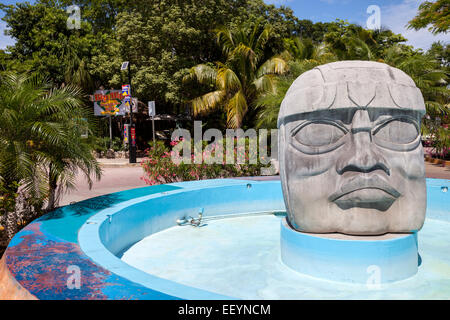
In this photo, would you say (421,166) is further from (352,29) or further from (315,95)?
(352,29)

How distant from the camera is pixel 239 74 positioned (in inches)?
792

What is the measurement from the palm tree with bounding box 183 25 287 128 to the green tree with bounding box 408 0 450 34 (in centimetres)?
677

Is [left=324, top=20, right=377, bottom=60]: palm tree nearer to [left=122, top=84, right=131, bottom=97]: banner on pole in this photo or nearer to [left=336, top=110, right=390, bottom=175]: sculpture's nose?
[left=122, top=84, right=131, bottom=97]: banner on pole

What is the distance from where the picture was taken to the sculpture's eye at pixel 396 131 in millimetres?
5105

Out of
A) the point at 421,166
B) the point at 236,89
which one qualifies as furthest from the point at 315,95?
the point at 236,89

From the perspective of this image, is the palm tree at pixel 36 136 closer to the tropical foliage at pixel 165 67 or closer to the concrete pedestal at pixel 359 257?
the tropical foliage at pixel 165 67

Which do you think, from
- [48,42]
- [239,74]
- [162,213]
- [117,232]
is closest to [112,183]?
[162,213]

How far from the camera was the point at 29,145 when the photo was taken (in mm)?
6238

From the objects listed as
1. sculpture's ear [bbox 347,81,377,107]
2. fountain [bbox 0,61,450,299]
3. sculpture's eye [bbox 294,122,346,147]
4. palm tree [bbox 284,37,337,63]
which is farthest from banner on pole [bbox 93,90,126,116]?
sculpture's ear [bbox 347,81,377,107]

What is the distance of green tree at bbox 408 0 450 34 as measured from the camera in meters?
17.4

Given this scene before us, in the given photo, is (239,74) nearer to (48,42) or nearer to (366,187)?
(48,42)

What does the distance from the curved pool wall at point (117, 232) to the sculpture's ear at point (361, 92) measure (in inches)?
122
